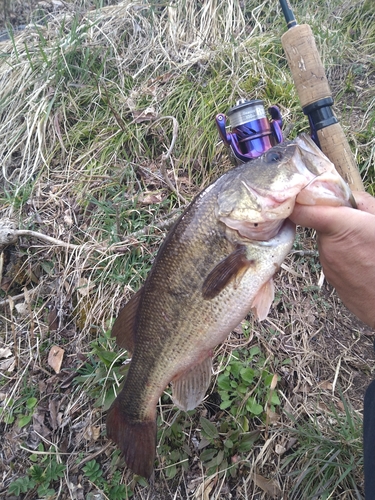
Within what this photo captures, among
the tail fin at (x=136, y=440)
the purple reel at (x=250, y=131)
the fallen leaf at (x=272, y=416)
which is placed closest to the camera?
the tail fin at (x=136, y=440)

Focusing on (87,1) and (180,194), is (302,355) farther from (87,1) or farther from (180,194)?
(87,1)

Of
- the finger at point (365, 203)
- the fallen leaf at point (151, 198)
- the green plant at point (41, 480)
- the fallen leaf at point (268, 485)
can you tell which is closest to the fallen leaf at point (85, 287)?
the fallen leaf at point (151, 198)

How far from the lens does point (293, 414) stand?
219 cm

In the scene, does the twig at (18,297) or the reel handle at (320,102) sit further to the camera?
the twig at (18,297)

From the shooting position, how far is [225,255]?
1.55 m

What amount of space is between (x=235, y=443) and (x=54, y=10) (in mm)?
5204

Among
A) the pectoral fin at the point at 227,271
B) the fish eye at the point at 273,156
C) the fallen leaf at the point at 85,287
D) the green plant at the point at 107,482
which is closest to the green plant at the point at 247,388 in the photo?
the green plant at the point at 107,482

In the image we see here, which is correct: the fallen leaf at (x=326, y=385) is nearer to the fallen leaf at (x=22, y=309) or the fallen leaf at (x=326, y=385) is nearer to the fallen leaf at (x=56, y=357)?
the fallen leaf at (x=56, y=357)

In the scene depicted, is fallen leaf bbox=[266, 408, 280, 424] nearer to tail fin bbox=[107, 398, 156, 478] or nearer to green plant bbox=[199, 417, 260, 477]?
green plant bbox=[199, 417, 260, 477]

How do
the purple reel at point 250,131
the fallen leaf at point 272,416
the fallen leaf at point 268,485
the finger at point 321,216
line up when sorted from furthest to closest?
the fallen leaf at point 272,416
the fallen leaf at point 268,485
the purple reel at point 250,131
the finger at point 321,216

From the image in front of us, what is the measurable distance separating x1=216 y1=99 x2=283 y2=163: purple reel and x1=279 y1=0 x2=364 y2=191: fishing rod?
0.20 meters

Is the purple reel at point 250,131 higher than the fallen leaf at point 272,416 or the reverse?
higher

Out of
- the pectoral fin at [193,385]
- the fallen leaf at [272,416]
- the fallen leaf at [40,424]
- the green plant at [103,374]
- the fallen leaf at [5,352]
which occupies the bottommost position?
the fallen leaf at [272,416]

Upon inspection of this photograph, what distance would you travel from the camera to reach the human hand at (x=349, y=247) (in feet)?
4.73
